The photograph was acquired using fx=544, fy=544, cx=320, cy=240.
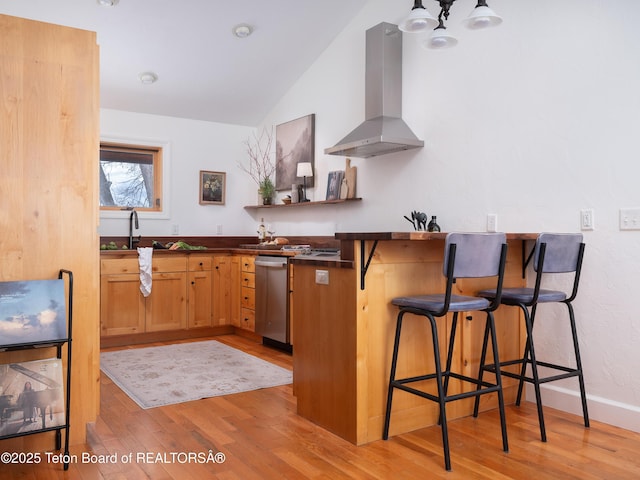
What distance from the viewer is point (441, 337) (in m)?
2.97

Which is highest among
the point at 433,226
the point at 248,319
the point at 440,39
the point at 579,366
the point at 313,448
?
the point at 440,39

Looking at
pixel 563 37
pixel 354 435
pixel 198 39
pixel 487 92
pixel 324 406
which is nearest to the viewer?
pixel 354 435

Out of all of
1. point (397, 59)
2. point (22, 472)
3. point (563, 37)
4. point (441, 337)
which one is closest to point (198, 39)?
point (397, 59)

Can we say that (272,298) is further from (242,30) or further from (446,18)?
(446,18)

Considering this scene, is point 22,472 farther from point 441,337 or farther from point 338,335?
point 441,337

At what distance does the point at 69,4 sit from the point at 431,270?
3.43 meters

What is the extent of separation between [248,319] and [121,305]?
3.94 ft

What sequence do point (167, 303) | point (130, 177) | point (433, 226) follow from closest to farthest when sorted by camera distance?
point (433, 226)
point (167, 303)
point (130, 177)

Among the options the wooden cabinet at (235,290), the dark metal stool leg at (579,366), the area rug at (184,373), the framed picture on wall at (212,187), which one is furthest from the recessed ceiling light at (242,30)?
the dark metal stool leg at (579,366)

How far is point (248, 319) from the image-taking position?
17.7 ft

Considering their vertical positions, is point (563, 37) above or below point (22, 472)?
above

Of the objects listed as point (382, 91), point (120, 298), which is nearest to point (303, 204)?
point (382, 91)

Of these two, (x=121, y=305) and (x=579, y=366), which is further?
(x=121, y=305)

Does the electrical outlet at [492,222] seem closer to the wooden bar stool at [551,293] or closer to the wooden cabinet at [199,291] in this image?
the wooden bar stool at [551,293]
